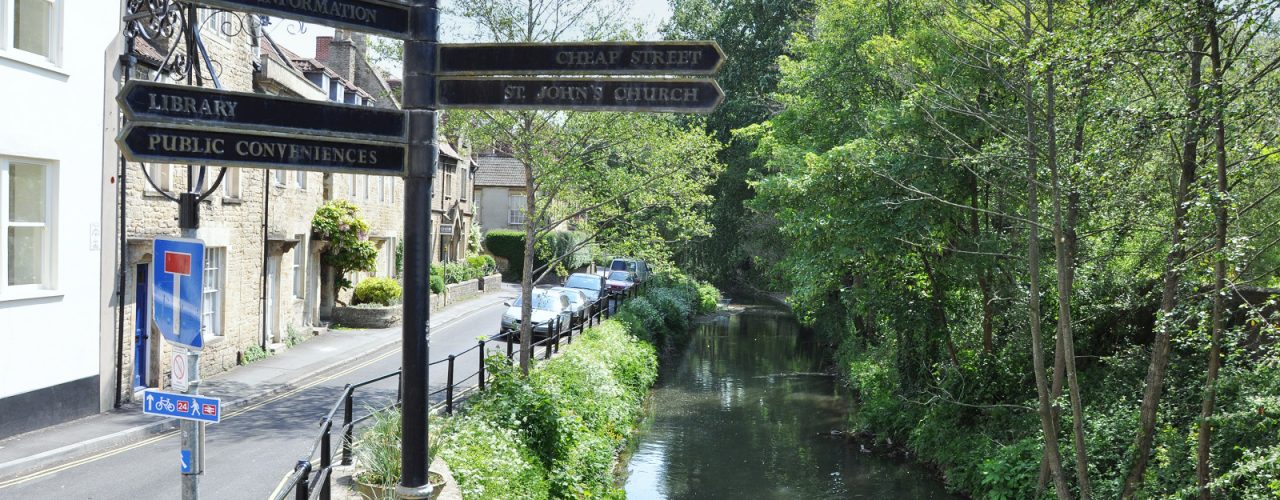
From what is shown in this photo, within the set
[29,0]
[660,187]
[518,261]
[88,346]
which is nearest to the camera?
[29,0]

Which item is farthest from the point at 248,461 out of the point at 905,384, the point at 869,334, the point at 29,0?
the point at 869,334

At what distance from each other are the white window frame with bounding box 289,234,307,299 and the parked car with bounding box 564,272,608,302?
34.0 feet

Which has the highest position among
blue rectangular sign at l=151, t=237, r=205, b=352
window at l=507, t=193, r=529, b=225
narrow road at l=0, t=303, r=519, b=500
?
window at l=507, t=193, r=529, b=225

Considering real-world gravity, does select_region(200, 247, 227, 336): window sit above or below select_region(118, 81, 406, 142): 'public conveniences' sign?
below

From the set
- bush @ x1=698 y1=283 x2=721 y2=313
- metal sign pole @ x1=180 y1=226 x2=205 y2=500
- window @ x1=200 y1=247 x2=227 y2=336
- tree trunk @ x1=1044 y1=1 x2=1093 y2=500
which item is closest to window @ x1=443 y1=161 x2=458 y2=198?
bush @ x1=698 y1=283 x2=721 y2=313

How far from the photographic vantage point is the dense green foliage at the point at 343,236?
25.6 meters

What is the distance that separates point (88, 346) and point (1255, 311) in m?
14.8

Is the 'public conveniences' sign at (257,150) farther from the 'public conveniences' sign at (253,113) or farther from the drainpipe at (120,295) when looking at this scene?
the drainpipe at (120,295)

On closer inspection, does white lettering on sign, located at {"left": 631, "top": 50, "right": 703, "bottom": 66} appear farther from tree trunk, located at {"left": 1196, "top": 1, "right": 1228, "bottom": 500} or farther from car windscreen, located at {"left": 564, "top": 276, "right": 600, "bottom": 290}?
car windscreen, located at {"left": 564, "top": 276, "right": 600, "bottom": 290}

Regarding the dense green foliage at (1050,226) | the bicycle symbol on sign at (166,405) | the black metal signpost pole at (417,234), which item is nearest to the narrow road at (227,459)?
the black metal signpost pole at (417,234)

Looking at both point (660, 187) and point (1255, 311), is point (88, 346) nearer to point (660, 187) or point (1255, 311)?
point (660, 187)

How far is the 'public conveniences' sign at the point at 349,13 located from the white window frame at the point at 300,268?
2161cm

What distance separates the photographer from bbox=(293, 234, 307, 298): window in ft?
80.8

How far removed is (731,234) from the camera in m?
38.5
